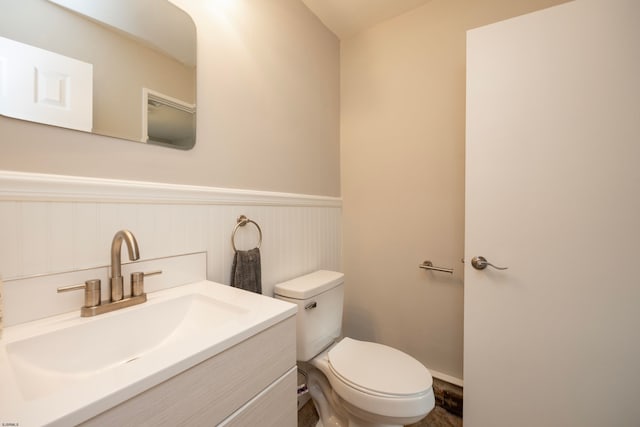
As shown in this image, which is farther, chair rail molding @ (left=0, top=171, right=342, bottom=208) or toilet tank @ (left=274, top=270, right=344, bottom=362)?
toilet tank @ (left=274, top=270, right=344, bottom=362)

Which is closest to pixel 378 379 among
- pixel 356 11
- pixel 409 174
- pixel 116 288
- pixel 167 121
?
pixel 116 288

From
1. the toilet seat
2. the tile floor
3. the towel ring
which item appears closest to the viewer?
the toilet seat

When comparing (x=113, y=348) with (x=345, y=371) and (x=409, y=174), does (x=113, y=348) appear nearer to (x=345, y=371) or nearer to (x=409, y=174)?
(x=345, y=371)

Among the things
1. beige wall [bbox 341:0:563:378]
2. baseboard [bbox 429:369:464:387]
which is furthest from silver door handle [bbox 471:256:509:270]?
baseboard [bbox 429:369:464:387]

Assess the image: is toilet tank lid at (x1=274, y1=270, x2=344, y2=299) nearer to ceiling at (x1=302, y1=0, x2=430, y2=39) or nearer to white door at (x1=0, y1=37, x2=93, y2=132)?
white door at (x1=0, y1=37, x2=93, y2=132)

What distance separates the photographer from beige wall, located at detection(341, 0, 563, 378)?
4.84 ft

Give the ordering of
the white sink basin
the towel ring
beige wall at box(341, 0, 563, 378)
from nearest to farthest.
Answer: the white sink basin, the towel ring, beige wall at box(341, 0, 563, 378)

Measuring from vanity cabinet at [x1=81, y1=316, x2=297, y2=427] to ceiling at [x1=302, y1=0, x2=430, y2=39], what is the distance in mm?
1764

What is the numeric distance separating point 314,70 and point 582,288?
5.64ft

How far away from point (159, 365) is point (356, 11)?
197 centimetres

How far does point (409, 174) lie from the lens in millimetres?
1631

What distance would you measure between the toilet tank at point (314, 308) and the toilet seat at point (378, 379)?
0.26 ft

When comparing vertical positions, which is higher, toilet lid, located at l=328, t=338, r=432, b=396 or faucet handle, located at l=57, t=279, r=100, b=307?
faucet handle, located at l=57, t=279, r=100, b=307

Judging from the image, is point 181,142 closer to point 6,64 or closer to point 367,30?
point 6,64
